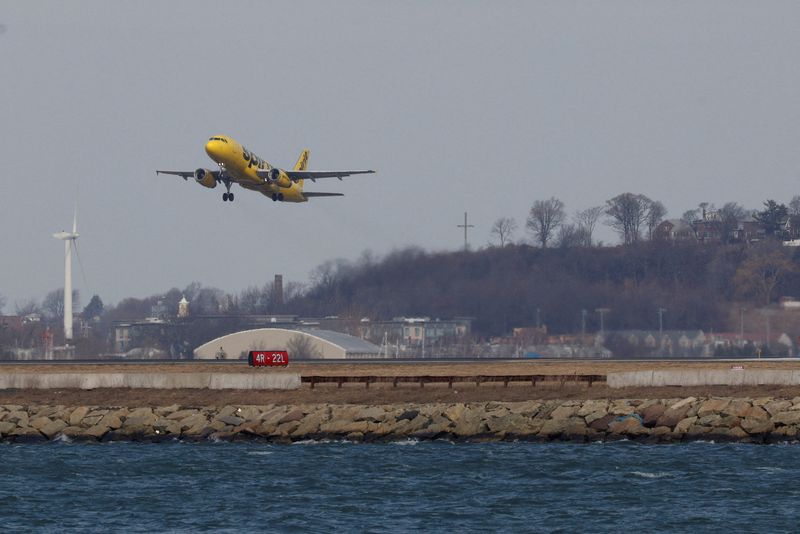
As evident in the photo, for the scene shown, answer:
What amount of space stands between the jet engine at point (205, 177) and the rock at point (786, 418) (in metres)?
49.3

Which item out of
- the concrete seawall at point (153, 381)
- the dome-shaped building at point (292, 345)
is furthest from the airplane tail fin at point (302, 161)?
the concrete seawall at point (153, 381)

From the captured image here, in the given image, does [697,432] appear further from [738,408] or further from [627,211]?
[627,211]

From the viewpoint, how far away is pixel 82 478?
167ft

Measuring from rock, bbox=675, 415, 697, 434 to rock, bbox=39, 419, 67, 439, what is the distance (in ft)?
88.6

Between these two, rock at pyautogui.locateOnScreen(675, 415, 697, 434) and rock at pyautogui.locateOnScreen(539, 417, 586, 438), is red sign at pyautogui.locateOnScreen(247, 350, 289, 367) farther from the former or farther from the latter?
rock at pyautogui.locateOnScreen(675, 415, 697, 434)

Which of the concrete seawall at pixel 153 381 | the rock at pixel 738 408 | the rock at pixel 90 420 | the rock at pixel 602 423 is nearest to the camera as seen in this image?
the rock at pixel 602 423

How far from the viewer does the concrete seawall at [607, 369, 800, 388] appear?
66625 mm

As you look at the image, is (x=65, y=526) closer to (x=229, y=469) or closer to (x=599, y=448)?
(x=229, y=469)

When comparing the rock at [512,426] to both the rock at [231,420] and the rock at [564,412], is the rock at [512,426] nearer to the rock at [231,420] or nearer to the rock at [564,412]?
the rock at [564,412]

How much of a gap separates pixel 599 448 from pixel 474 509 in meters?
13.7

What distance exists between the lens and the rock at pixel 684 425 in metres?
58.9

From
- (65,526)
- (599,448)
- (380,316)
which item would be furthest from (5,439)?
(380,316)

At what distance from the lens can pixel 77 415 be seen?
209 ft

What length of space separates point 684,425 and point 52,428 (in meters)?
27.7
